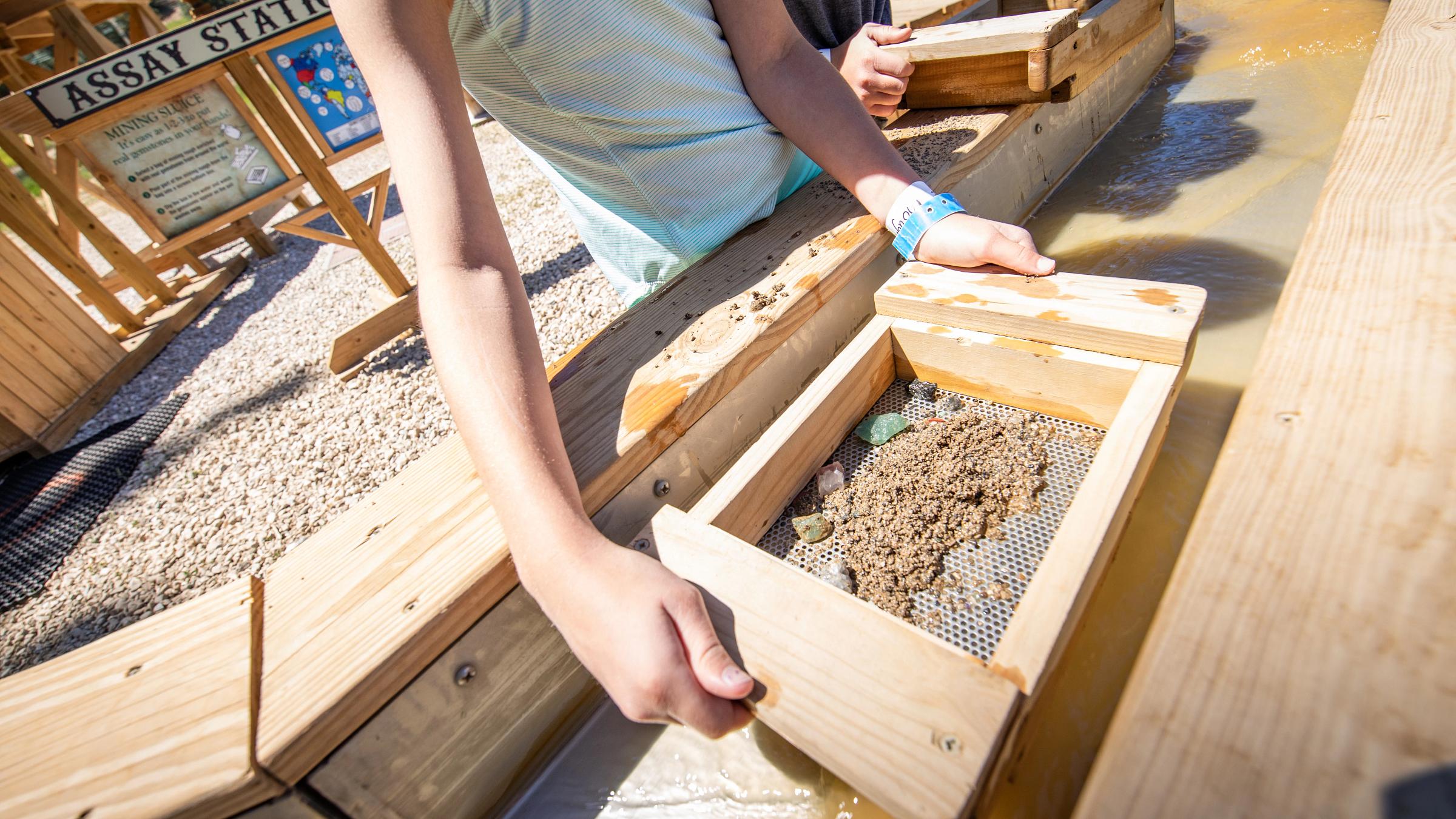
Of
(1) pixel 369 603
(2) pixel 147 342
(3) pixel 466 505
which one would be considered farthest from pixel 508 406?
(2) pixel 147 342

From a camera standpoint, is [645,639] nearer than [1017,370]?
Yes

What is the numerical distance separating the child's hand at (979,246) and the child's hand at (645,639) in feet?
3.39

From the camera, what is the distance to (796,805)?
111 cm

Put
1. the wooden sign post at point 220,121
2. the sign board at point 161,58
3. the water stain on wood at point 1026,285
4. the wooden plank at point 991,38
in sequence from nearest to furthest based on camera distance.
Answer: the water stain on wood at point 1026,285
the wooden plank at point 991,38
the sign board at point 161,58
the wooden sign post at point 220,121

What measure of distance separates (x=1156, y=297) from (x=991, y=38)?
142cm

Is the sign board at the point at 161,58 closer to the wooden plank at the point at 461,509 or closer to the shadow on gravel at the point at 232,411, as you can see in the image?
the shadow on gravel at the point at 232,411

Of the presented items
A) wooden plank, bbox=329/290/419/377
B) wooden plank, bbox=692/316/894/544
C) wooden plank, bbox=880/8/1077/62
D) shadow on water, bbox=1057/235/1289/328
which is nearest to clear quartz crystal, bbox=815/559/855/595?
wooden plank, bbox=692/316/894/544

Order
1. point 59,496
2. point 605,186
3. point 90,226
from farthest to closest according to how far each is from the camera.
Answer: point 90,226
point 59,496
point 605,186

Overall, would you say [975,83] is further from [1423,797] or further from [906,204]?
[1423,797]

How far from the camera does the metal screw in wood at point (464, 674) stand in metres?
1.04

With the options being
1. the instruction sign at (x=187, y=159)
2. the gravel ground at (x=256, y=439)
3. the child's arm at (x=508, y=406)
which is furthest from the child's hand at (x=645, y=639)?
the instruction sign at (x=187, y=159)

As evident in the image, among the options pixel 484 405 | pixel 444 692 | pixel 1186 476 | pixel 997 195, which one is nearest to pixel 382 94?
pixel 484 405

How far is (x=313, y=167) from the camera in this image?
15.8ft

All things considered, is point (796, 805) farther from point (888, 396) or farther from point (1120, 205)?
point (1120, 205)
